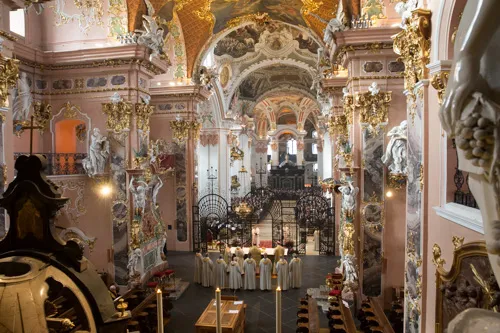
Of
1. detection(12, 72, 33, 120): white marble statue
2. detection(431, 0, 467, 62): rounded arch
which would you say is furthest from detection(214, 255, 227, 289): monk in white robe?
detection(431, 0, 467, 62): rounded arch

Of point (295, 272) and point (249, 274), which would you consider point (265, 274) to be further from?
point (295, 272)

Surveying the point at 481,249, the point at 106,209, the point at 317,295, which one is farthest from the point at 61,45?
the point at 481,249

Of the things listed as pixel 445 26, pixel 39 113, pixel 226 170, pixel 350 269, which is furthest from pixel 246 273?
pixel 226 170

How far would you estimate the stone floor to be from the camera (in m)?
10.4

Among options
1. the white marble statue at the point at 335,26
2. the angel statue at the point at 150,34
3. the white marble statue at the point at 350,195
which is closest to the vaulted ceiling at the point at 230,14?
the angel statue at the point at 150,34

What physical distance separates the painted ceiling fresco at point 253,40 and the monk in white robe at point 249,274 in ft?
43.9

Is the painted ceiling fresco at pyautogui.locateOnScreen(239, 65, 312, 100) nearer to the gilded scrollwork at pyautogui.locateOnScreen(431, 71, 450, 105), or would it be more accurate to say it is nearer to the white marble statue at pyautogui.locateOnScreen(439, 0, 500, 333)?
the gilded scrollwork at pyautogui.locateOnScreen(431, 71, 450, 105)

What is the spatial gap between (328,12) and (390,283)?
404 inches

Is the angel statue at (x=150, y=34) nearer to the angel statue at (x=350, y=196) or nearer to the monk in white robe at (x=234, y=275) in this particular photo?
the angel statue at (x=350, y=196)

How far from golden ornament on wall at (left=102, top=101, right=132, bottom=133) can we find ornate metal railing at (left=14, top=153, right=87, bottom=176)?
152 cm

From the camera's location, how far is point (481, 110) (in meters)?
1.55

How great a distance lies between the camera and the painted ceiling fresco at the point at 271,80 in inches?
1114

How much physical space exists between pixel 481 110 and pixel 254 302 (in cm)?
1167

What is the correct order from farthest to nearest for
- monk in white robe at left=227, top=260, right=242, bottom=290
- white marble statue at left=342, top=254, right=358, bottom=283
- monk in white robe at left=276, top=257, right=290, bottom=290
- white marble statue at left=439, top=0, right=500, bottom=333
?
monk in white robe at left=227, top=260, right=242, bottom=290 → monk in white robe at left=276, top=257, right=290, bottom=290 → white marble statue at left=342, top=254, right=358, bottom=283 → white marble statue at left=439, top=0, right=500, bottom=333
